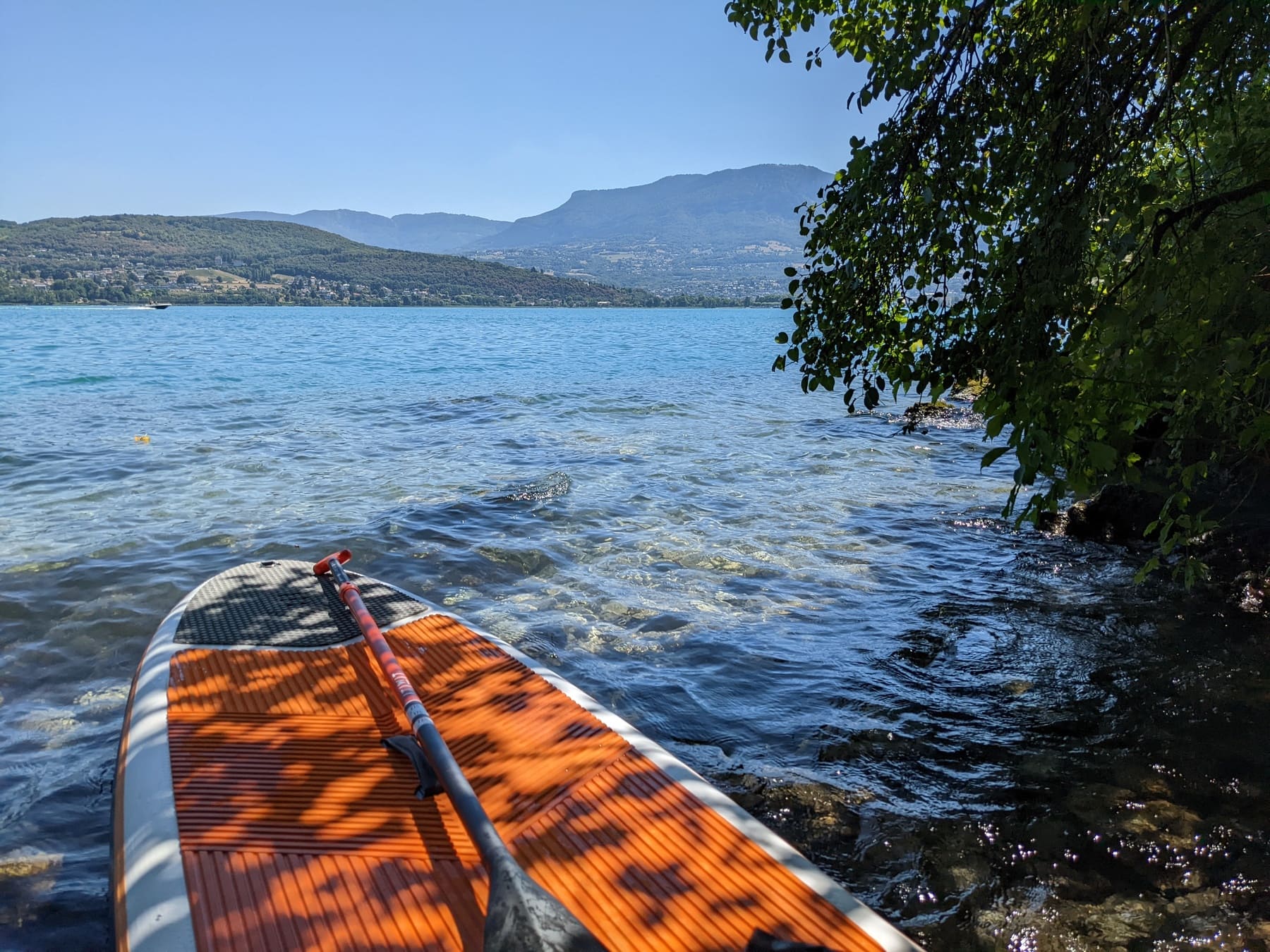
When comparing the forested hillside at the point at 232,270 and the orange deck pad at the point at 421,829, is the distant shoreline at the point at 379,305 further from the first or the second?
the orange deck pad at the point at 421,829

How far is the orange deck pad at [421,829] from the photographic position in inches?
123

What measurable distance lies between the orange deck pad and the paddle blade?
0.72 feet

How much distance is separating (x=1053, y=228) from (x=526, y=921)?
12.5 ft

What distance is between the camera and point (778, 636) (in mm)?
8375

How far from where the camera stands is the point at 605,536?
1185 cm

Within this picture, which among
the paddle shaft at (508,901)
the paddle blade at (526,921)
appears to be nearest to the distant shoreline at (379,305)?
the paddle shaft at (508,901)

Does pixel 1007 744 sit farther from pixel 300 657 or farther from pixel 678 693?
pixel 300 657

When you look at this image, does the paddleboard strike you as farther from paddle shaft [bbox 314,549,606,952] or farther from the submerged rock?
the submerged rock

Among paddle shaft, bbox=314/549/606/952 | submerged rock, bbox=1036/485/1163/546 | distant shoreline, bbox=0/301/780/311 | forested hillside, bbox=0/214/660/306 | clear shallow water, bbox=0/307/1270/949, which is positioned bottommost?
clear shallow water, bbox=0/307/1270/949

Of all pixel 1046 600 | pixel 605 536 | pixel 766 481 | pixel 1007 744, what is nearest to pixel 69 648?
pixel 605 536

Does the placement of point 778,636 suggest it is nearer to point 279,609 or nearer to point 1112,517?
point 279,609

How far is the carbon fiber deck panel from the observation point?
593 cm

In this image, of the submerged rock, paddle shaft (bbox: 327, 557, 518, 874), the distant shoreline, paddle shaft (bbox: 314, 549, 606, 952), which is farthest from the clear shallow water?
the distant shoreline

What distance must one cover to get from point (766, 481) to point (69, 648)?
11.6 meters
